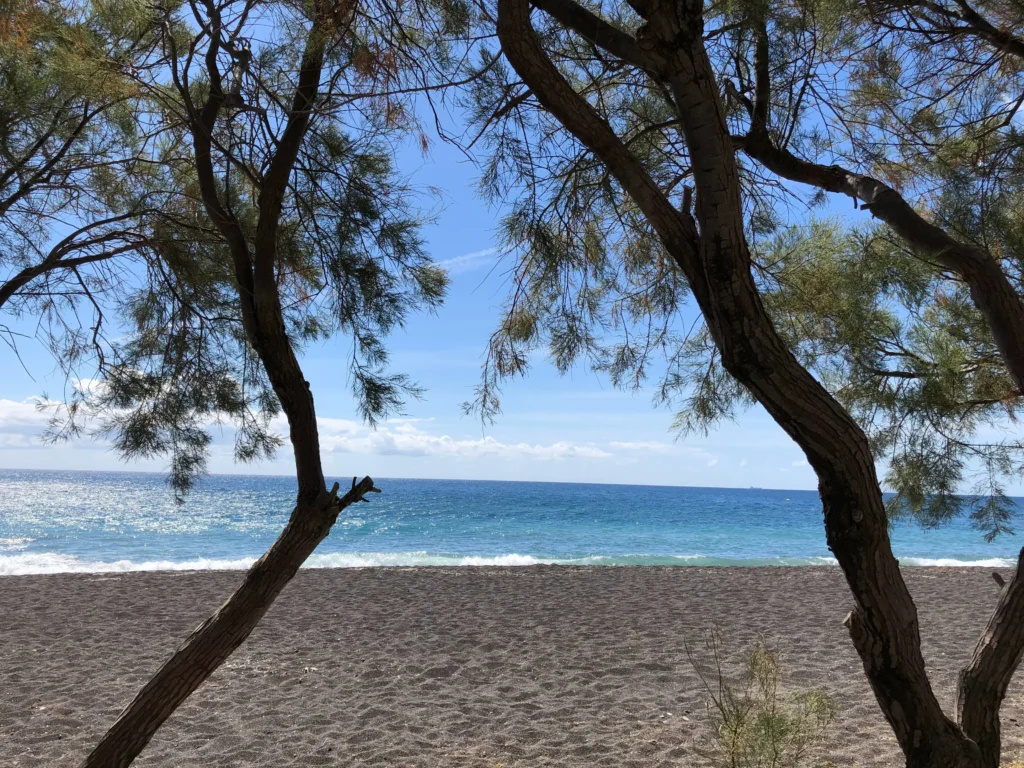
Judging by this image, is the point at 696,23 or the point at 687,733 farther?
the point at 687,733

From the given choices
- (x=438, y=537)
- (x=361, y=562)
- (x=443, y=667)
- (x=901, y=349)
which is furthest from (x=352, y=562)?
(x=901, y=349)

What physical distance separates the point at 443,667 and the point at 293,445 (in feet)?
12.7

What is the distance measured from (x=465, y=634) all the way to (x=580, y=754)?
3.24 meters

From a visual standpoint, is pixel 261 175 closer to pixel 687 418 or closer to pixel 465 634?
pixel 687 418

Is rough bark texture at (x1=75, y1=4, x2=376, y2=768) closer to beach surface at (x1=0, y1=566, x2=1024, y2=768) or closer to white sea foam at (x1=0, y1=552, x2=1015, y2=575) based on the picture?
beach surface at (x1=0, y1=566, x2=1024, y2=768)

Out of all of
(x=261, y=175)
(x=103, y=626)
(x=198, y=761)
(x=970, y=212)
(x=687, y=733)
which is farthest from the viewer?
(x=103, y=626)

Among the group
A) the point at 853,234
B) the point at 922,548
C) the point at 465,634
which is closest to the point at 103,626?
the point at 465,634

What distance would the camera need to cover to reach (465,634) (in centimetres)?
722

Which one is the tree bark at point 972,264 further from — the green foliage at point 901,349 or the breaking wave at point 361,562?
the breaking wave at point 361,562

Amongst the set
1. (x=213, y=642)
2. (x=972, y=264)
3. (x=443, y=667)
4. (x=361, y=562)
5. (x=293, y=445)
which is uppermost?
(x=972, y=264)

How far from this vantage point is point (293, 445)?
2.66 m

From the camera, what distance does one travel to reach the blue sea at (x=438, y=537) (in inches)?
672

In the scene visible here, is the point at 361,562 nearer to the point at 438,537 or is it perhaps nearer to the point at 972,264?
the point at 438,537

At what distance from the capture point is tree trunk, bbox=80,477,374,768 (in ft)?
7.90
